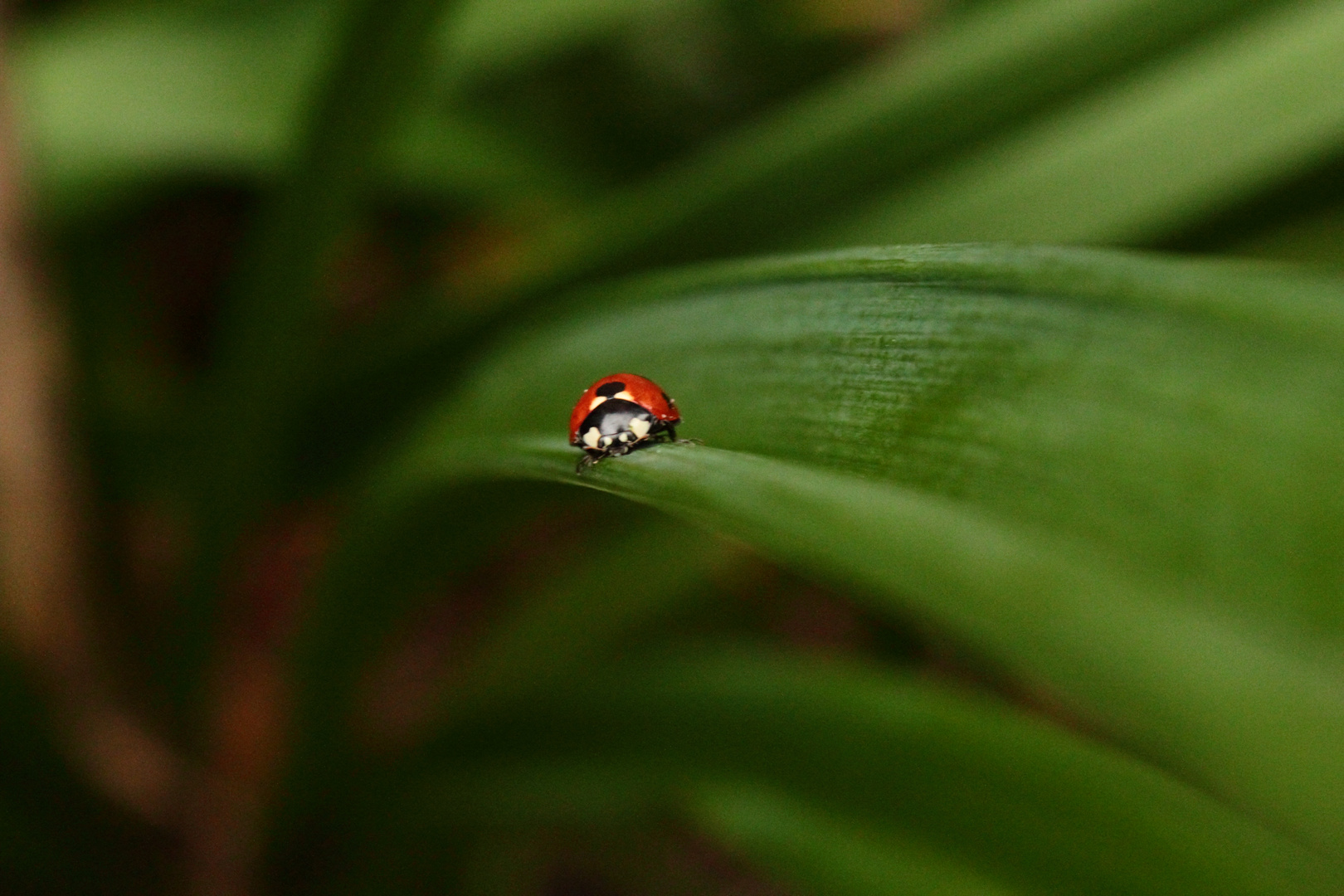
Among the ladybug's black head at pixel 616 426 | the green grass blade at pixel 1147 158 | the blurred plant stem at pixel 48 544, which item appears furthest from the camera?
the blurred plant stem at pixel 48 544

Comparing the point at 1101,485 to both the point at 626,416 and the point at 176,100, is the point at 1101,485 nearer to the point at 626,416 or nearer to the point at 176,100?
the point at 626,416

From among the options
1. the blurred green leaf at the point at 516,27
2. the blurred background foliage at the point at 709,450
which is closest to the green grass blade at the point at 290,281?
the blurred background foliage at the point at 709,450

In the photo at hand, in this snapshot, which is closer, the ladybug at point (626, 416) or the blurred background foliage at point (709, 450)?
the blurred background foliage at point (709, 450)

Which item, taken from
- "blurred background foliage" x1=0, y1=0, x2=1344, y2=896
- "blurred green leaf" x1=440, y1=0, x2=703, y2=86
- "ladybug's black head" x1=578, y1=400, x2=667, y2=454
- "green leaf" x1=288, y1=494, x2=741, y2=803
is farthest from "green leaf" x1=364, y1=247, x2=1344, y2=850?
"blurred green leaf" x1=440, y1=0, x2=703, y2=86

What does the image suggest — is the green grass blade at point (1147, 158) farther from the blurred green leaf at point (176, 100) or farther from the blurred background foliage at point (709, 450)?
the blurred green leaf at point (176, 100)

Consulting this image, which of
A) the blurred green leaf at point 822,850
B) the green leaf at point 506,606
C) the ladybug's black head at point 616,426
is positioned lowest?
the blurred green leaf at point 822,850

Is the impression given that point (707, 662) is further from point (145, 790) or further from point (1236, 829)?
point (145, 790)
